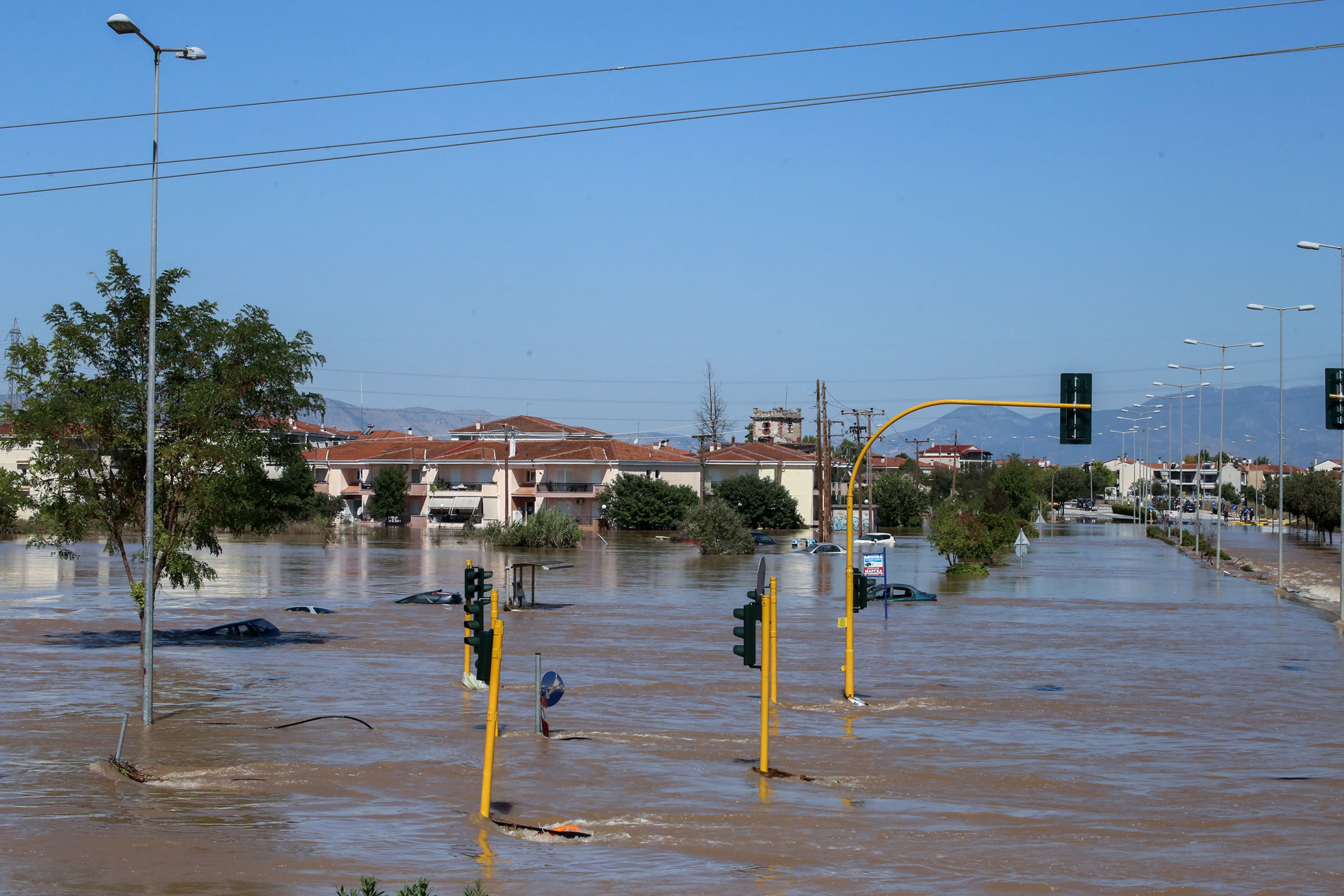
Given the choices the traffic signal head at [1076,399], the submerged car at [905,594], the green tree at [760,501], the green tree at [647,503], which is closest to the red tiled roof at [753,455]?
the green tree at [760,501]

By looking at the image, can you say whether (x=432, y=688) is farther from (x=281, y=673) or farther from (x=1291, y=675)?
(x=1291, y=675)

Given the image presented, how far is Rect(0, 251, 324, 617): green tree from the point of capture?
26.0 m

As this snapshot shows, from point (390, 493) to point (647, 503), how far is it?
2535 centimetres

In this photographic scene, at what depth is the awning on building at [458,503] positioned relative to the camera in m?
105

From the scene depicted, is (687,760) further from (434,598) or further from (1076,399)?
(434,598)

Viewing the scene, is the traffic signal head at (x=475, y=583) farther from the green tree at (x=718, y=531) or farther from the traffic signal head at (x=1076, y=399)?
the green tree at (x=718, y=531)

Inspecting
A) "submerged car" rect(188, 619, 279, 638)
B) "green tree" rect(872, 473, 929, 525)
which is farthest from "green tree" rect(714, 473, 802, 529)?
"submerged car" rect(188, 619, 279, 638)

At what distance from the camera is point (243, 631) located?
108 feet

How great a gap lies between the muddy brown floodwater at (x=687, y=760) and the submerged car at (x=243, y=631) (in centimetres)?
95

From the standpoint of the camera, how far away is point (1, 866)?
36.8 feet

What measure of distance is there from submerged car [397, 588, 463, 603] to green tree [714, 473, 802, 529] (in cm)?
5753

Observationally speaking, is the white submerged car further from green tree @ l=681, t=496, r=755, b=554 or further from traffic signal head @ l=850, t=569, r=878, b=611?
traffic signal head @ l=850, t=569, r=878, b=611

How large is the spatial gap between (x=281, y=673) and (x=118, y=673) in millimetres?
3219

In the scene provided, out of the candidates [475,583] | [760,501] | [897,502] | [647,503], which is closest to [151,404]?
[475,583]
